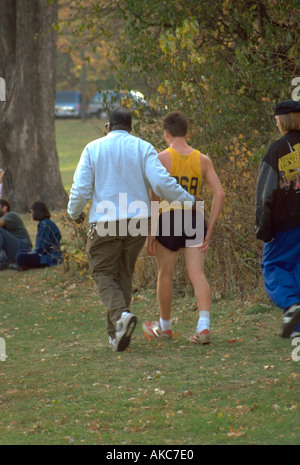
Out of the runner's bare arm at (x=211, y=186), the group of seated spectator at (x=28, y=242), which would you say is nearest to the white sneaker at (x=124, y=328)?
the runner's bare arm at (x=211, y=186)

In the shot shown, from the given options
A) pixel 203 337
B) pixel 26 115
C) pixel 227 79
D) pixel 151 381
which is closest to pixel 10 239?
pixel 227 79

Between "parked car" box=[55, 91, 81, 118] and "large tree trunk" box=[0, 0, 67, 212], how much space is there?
3613 centimetres

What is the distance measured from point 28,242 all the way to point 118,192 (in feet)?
20.7

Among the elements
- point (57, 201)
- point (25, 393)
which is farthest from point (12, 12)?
point (25, 393)

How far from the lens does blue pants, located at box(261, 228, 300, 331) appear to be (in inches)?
240

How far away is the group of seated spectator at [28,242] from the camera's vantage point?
11.2 metres

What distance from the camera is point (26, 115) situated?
1728cm

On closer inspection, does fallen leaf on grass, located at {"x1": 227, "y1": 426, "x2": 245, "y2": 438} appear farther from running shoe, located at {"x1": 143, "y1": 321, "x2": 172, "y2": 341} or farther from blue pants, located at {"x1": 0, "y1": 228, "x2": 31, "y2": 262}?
blue pants, located at {"x1": 0, "y1": 228, "x2": 31, "y2": 262}

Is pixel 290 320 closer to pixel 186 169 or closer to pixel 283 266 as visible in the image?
pixel 283 266

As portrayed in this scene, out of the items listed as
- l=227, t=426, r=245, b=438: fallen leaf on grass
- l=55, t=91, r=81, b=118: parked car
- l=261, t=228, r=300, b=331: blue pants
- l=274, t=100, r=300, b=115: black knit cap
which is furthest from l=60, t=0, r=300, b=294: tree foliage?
l=55, t=91, r=81, b=118: parked car

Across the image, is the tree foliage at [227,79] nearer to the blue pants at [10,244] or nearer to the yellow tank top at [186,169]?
the yellow tank top at [186,169]

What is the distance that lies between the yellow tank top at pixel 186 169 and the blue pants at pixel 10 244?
623 centimetres

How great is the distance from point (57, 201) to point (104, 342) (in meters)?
10.7

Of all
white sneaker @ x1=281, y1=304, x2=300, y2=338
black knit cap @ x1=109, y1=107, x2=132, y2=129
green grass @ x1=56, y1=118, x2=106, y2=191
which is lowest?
green grass @ x1=56, y1=118, x2=106, y2=191
